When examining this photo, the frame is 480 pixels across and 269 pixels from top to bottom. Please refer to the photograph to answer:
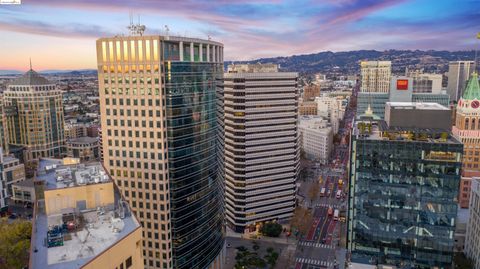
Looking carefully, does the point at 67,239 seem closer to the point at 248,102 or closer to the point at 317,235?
the point at 248,102

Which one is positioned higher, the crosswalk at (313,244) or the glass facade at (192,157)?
the glass facade at (192,157)

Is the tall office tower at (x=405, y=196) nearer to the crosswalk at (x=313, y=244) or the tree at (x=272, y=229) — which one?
the crosswalk at (x=313, y=244)

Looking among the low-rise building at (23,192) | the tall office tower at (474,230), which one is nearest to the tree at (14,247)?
the low-rise building at (23,192)

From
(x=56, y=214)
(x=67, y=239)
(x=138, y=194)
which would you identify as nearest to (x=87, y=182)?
(x=56, y=214)

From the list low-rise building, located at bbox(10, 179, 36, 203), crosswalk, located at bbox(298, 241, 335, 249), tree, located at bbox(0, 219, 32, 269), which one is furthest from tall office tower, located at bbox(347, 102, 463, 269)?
low-rise building, located at bbox(10, 179, 36, 203)

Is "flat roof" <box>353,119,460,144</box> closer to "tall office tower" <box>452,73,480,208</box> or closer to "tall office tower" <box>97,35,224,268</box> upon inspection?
"tall office tower" <box>97,35,224,268</box>

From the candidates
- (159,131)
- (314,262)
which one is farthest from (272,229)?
(159,131)

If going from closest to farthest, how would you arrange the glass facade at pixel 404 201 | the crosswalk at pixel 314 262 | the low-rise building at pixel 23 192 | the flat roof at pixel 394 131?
the glass facade at pixel 404 201
the flat roof at pixel 394 131
the crosswalk at pixel 314 262
the low-rise building at pixel 23 192
